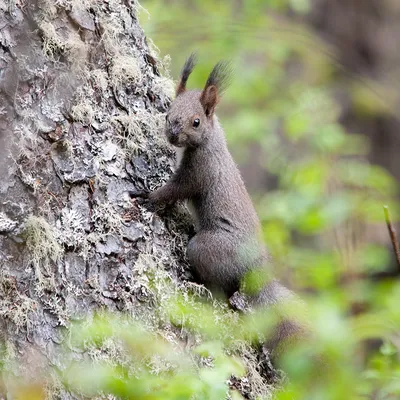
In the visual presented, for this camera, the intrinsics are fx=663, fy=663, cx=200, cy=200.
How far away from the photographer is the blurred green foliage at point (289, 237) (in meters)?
1.86

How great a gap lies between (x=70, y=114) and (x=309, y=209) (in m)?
2.99

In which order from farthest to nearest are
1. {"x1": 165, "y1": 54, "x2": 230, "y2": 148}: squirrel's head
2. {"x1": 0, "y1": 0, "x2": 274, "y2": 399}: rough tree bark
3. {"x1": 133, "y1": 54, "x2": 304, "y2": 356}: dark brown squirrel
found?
1. {"x1": 165, "y1": 54, "x2": 230, "y2": 148}: squirrel's head
2. {"x1": 133, "y1": 54, "x2": 304, "y2": 356}: dark brown squirrel
3. {"x1": 0, "y1": 0, "x2": 274, "y2": 399}: rough tree bark

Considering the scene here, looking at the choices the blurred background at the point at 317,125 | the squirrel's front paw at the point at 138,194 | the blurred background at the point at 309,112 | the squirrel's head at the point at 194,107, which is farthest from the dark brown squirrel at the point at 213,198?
the blurred background at the point at 309,112

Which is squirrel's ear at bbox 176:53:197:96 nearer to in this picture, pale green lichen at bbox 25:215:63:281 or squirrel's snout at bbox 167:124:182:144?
squirrel's snout at bbox 167:124:182:144

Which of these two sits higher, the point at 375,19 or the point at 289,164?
the point at 375,19

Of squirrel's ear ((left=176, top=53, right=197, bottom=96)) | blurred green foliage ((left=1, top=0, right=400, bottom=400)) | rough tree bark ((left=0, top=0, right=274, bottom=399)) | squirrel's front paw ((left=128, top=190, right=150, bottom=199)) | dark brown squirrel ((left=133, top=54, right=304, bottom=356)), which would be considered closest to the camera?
blurred green foliage ((left=1, top=0, right=400, bottom=400))

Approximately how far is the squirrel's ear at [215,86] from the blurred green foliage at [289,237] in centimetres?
48

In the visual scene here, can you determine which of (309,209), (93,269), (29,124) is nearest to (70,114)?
(29,124)

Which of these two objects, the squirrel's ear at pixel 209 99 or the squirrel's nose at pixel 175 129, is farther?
the squirrel's ear at pixel 209 99

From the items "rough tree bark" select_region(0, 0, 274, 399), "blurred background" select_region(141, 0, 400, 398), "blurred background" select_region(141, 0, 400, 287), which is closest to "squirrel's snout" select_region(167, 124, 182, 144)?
"rough tree bark" select_region(0, 0, 274, 399)

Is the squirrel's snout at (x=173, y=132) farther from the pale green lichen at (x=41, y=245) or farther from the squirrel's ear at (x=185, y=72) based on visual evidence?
the pale green lichen at (x=41, y=245)

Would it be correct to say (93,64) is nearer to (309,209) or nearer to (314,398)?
(314,398)

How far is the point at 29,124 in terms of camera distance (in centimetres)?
296

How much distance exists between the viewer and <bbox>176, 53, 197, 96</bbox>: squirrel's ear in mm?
3896
